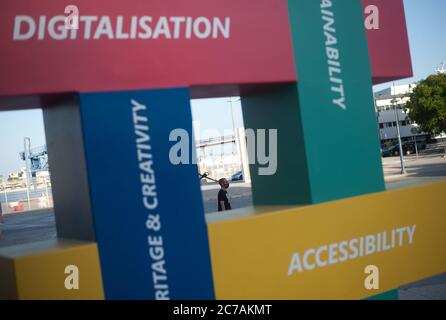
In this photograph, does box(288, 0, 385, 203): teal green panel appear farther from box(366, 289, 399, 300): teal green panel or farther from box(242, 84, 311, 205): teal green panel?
box(366, 289, 399, 300): teal green panel

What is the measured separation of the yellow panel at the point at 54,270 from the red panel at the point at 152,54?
1286 millimetres

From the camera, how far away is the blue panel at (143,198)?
177 inches

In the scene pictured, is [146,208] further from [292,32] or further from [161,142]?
[292,32]

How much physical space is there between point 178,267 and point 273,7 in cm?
278

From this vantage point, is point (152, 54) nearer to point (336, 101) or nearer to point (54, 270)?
point (54, 270)

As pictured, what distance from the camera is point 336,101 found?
232 inches

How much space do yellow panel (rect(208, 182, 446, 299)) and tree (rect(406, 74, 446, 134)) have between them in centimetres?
4798

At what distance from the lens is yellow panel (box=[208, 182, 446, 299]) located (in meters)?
5.12

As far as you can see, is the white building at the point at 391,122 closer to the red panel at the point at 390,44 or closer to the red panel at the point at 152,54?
the red panel at the point at 390,44

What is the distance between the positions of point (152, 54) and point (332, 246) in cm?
273

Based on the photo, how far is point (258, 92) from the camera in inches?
237

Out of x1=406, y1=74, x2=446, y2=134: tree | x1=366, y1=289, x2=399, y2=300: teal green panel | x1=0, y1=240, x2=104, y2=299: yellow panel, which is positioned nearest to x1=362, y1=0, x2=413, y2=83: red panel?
x1=366, y1=289, x2=399, y2=300: teal green panel

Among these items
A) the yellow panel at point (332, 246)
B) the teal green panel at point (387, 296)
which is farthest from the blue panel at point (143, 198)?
the teal green panel at point (387, 296)
